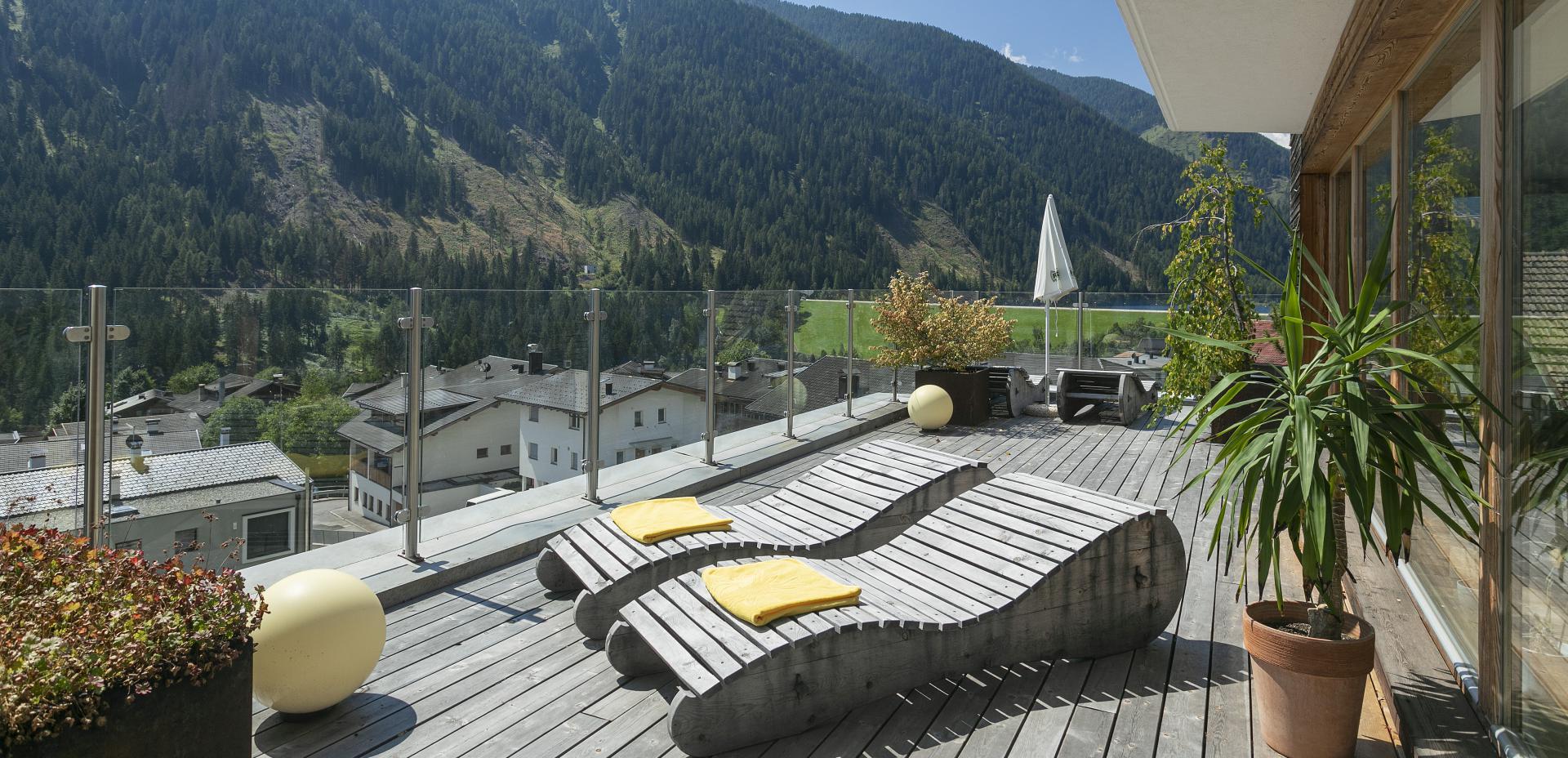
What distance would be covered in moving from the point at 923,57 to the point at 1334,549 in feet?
485

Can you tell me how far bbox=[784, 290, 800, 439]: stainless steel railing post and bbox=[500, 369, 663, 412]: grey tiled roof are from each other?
7.66 feet

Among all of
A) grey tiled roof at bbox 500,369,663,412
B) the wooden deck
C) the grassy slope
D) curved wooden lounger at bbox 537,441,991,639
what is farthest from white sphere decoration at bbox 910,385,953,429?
the wooden deck

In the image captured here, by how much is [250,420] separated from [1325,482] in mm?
3928

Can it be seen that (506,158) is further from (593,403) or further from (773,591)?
(773,591)

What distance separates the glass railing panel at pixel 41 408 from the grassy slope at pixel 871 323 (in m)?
5.94

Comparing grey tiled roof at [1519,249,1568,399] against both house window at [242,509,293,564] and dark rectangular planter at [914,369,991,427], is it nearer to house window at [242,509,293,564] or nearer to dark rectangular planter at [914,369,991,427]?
house window at [242,509,293,564]

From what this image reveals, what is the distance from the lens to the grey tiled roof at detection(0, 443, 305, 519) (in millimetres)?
3215

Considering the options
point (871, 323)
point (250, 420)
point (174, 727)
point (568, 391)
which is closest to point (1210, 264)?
point (871, 323)

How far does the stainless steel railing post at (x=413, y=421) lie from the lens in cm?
462

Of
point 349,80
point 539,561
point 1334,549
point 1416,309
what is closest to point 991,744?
point 1334,549

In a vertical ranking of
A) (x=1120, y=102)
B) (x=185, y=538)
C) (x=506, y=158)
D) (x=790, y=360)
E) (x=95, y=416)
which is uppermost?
(x=1120, y=102)

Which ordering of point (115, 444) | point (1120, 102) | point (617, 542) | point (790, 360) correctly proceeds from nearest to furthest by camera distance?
1. point (115, 444)
2. point (617, 542)
3. point (790, 360)
4. point (1120, 102)

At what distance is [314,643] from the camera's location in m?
3.03

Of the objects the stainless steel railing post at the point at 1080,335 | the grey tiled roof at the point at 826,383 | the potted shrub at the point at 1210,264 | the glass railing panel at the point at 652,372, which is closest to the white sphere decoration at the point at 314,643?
the glass railing panel at the point at 652,372
